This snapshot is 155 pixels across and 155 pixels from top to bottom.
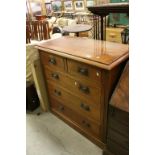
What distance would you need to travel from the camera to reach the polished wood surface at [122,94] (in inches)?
44.5

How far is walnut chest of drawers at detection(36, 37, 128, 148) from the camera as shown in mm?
1247

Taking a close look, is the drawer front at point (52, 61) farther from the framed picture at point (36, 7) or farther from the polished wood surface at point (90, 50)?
the framed picture at point (36, 7)

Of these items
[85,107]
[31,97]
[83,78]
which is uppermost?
[83,78]

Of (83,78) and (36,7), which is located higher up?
(36,7)

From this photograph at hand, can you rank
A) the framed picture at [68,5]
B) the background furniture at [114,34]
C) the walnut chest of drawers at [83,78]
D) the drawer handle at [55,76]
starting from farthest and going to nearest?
the framed picture at [68,5], the background furniture at [114,34], the drawer handle at [55,76], the walnut chest of drawers at [83,78]

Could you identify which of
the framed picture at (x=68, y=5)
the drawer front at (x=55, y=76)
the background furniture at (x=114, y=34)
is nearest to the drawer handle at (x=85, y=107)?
the drawer front at (x=55, y=76)

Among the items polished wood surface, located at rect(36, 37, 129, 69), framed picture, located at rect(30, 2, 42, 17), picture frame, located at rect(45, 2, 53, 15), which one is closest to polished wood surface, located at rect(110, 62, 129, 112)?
polished wood surface, located at rect(36, 37, 129, 69)

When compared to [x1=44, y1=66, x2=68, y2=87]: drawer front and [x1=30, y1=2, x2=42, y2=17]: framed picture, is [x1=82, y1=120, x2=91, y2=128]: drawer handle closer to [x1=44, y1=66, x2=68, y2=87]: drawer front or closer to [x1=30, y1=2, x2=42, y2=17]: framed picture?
[x1=44, y1=66, x2=68, y2=87]: drawer front

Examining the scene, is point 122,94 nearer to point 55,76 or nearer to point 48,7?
point 55,76

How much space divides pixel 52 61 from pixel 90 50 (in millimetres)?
413

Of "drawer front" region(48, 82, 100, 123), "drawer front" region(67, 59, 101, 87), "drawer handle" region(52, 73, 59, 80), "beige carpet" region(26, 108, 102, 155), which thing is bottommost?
"beige carpet" region(26, 108, 102, 155)

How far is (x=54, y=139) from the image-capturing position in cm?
171

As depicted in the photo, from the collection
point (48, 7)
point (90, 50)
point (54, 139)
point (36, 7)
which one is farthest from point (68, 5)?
point (54, 139)

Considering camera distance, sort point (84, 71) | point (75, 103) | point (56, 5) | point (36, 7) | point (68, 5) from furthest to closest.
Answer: point (36, 7), point (56, 5), point (68, 5), point (75, 103), point (84, 71)
